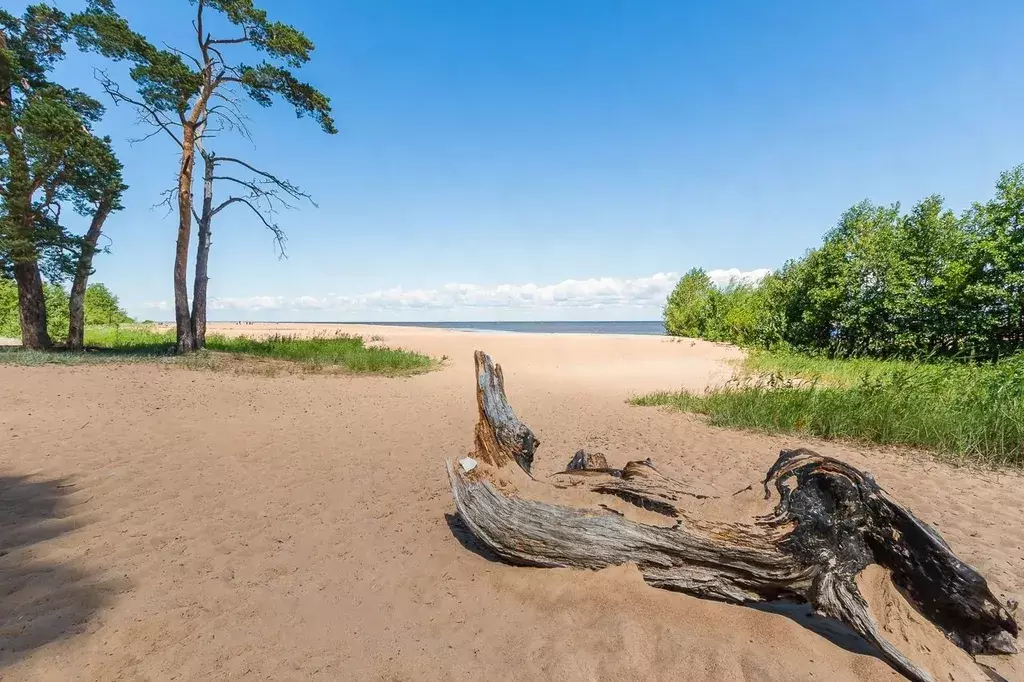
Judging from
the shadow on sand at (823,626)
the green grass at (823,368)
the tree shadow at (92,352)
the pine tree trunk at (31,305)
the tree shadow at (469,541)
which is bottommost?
the tree shadow at (469,541)

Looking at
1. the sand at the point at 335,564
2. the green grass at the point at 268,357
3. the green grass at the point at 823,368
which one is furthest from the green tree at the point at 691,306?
the sand at the point at 335,564

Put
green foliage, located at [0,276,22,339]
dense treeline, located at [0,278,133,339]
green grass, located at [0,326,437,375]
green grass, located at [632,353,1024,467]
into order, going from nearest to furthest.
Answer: green grass, located at [632,353,1024,467] → green grass, located at [0,326,437,375] → dense treeline, located at [0,278,133,339] → green foliage, located at [0,276,22,339]

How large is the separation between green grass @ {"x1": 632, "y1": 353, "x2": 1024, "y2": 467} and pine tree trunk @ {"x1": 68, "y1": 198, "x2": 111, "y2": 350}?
16.9 m

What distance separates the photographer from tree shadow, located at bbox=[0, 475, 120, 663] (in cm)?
274

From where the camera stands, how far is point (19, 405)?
8.10 m

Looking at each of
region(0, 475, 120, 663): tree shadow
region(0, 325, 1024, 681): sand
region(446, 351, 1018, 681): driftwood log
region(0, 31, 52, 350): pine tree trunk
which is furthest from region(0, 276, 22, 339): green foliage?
region(446, 351, 1018, 681): driftwood log

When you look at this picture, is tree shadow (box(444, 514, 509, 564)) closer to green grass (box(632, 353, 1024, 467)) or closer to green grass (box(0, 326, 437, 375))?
green grass (box(632, 353, 1024, 467))

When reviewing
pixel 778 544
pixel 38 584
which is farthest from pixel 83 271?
pixel 778 544

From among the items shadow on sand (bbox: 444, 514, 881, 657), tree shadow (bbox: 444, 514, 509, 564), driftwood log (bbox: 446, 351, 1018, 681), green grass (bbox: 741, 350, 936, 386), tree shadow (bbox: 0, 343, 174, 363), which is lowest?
tree shadow (bbox: 444, 514, 509, 564)

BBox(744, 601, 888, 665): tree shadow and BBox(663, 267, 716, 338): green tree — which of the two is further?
BBox(663, 267, 716, 338): green tree

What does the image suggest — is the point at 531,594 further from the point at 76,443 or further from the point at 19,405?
the point at 19,405

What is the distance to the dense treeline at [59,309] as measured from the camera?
2810cm

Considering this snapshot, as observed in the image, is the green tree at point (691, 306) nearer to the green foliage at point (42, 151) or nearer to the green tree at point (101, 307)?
the green foliage at point (42, 151)

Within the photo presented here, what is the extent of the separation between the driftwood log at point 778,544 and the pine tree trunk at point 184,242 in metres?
15.1
